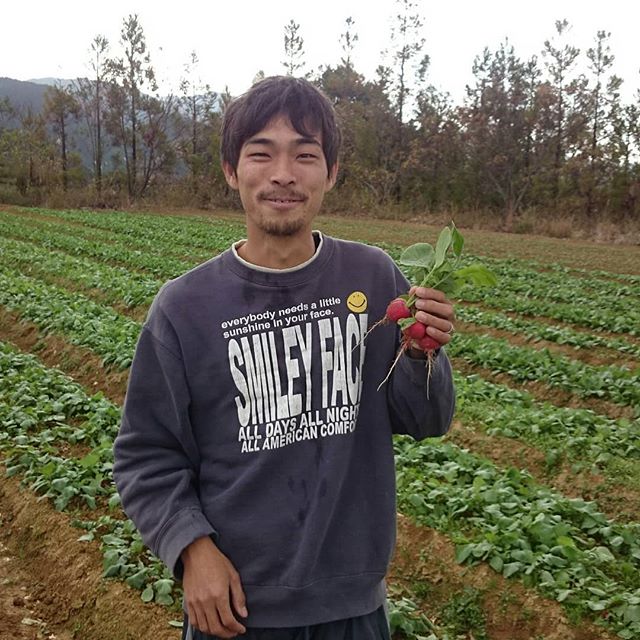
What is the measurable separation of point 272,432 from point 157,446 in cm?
31

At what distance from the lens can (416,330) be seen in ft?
5.77

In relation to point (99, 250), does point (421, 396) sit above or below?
above

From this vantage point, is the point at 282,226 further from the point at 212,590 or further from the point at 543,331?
the point at 543,331

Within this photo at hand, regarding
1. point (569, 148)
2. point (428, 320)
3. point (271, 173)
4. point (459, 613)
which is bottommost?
point (459, 613)

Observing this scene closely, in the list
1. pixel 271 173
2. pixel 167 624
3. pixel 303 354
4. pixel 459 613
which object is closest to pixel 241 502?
pixel 303 354

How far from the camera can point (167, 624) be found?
12.4ft

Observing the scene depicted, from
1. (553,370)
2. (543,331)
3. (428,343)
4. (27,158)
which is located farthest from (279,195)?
(27,158)

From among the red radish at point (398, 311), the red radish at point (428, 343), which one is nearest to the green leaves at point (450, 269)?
the red radish at point (398, 311)

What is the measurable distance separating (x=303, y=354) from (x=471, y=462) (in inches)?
155

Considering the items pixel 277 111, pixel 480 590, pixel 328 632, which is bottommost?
pixel 480 590

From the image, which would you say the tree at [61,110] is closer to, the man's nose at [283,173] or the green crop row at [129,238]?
the green crop row at [129,238]

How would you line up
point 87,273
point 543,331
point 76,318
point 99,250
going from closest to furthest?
point 76,318 → point 543,331 → point 87,273 → point 99,250

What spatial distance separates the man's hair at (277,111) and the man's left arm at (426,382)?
558mm

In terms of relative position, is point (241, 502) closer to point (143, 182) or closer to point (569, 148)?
point (569, 148)
